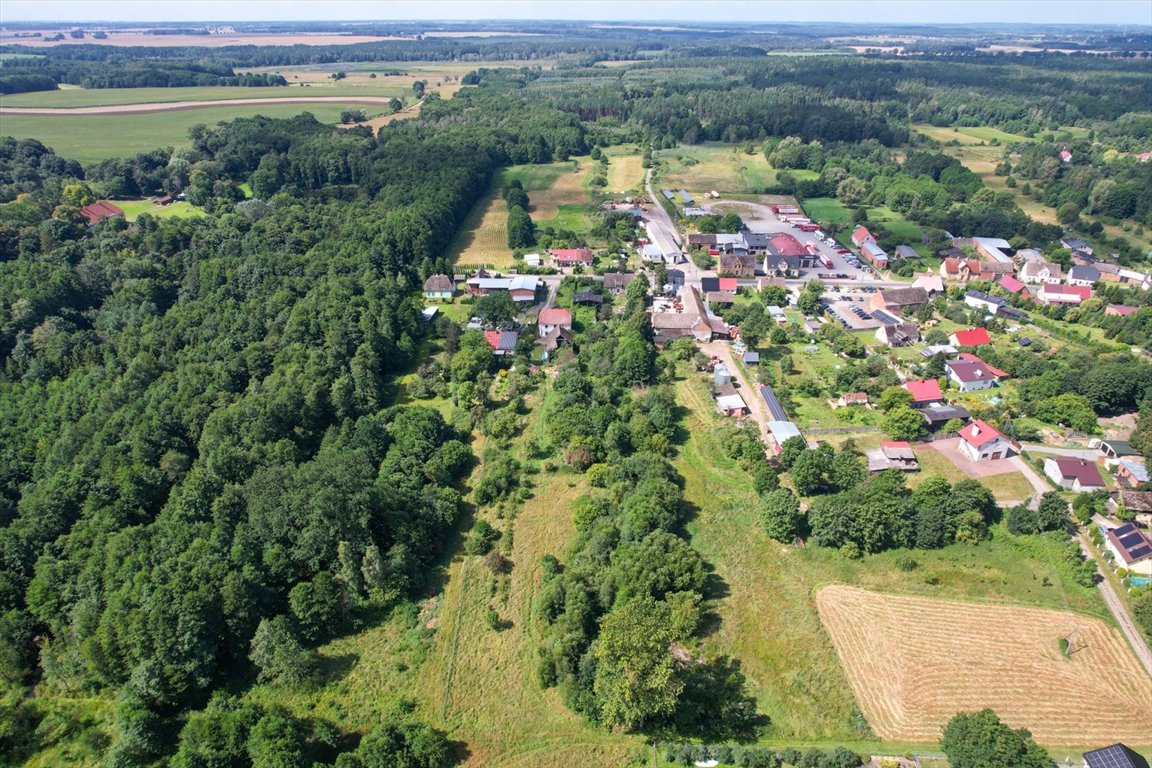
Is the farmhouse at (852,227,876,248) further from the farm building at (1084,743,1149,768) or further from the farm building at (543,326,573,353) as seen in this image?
the farm building at (1084,743,1149,768)

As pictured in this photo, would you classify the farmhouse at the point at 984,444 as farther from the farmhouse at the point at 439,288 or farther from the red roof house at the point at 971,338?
the farmhouse at the point at 439,288

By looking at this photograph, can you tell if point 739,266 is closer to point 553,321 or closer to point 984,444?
point 553,321

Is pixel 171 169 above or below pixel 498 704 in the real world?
above

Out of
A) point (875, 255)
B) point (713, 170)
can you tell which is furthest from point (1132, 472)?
point (713, 170)

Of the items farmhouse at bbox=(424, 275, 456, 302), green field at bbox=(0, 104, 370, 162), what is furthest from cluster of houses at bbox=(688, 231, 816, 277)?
green field at bbox=(0, 104, 370, 162)

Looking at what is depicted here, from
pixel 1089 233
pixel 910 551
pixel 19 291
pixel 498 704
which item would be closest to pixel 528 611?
pixel 498 704

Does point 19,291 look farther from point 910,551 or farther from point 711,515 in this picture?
point 910,551
